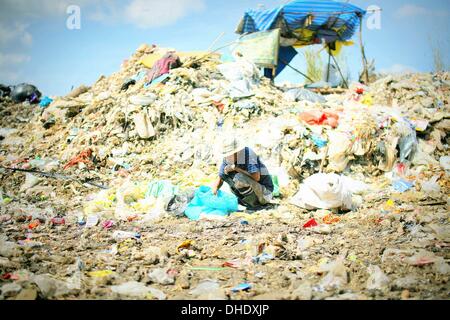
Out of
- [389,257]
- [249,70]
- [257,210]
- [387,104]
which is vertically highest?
[249,70]

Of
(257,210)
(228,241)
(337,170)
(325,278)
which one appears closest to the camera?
(325,278)

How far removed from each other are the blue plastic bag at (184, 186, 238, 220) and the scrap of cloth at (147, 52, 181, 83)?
178 inches

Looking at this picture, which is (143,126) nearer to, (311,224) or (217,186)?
(217,186)

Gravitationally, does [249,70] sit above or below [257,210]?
above

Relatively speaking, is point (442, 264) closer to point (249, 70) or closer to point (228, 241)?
point (228, 241)

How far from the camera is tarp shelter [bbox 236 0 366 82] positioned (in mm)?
8648

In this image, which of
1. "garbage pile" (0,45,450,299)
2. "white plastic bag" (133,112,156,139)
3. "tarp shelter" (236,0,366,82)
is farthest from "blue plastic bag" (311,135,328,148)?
"tarp shelter" (236,0,366,82)

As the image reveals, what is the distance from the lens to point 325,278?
8.15ft

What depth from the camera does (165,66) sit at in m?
8.16

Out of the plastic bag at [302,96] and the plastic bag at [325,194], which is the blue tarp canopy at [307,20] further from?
the plastic bag at [325,194]

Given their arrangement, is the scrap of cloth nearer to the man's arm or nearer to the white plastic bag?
the white plastic bag

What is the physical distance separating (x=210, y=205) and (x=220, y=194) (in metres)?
0.23
